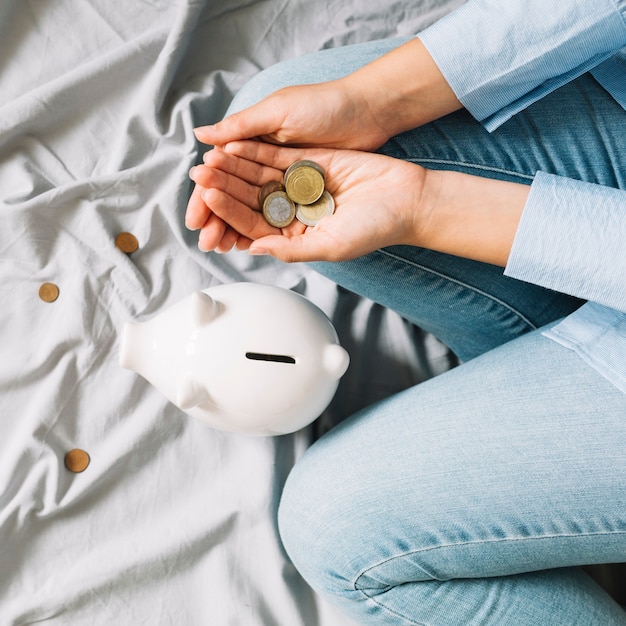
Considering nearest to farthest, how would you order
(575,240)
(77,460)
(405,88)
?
(575,240), (405,88), (77,460)

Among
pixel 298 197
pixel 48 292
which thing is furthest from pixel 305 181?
pixel 48 292

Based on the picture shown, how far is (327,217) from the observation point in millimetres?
781

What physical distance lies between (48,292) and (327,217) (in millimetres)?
527

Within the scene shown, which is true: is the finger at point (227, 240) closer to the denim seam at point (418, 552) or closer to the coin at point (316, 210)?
the coin at point (316, 210)

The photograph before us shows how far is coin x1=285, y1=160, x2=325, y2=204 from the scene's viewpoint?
834 millimetres

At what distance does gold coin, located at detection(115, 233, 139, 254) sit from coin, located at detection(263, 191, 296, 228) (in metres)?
0.32

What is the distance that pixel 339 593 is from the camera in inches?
32.6

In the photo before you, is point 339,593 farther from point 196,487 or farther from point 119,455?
point 119,455

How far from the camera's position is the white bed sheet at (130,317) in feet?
3.07

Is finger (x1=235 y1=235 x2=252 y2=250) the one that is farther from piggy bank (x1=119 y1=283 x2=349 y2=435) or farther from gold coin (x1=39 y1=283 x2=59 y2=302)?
gold coin (x1=39 y1=283 x2=59 y2=302)

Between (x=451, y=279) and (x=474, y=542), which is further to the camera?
(x=451, y=279)

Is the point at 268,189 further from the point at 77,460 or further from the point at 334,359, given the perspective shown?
the point at 77,460

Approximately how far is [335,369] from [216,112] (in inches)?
23.7

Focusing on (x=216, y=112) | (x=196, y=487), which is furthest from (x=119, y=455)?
(x=216, y=112)
